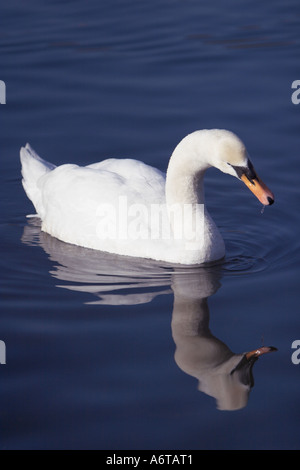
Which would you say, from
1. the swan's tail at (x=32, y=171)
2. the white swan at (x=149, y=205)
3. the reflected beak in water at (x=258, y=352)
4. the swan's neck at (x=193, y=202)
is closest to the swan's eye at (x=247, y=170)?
the white swan at (x=149, y=205)

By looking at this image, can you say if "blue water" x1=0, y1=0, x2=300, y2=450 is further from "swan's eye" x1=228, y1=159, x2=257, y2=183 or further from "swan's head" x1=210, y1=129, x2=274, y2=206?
"swan's eye" x1=228, y1=159, x2=257, y2=183

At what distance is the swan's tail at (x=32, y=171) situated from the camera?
1034 centimetres

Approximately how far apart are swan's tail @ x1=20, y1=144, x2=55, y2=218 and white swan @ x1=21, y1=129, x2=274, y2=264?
59cm

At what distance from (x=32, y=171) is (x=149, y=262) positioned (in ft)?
7.41

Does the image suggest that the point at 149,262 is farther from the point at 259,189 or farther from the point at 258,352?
the point at 258,352

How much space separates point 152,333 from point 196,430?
1401 millimetres

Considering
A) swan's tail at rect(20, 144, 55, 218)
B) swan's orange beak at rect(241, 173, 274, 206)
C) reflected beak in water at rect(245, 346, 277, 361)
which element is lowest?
reflected beak in water at rect(245, 346, 277, 361)

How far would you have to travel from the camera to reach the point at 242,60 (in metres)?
13.8

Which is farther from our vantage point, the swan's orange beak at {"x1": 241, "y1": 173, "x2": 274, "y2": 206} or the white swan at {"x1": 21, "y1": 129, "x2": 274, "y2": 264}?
the white swan at {"x1": 21, "y1": 129, "x2": 274, "y2": 264}

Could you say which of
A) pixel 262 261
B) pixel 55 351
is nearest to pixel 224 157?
pixel 262 261

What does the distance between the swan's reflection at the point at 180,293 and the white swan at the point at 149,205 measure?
0.50ft

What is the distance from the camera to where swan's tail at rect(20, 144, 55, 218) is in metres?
10.3

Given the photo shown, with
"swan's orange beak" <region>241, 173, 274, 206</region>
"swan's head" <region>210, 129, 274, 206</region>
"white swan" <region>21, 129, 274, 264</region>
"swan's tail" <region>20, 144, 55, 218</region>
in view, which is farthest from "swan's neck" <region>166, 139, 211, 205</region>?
"swan's tail" <region>20, 144, 55, 218</region>
